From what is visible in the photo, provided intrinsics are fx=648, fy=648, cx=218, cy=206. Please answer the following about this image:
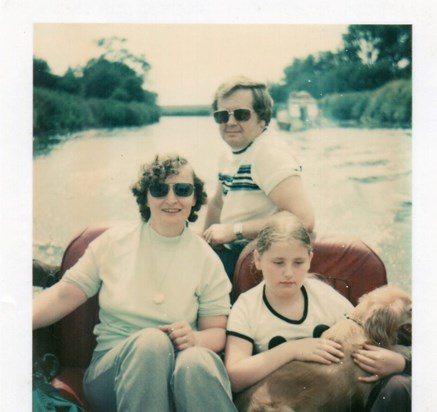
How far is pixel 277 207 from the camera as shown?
7.98 ft

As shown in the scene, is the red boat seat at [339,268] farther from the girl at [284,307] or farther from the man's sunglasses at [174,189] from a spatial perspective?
the man's sunglasses at [174,189]

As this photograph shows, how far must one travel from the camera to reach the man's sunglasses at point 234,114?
8.00 ft

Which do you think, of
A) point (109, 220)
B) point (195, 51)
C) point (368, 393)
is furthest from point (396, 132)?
point (109, 220)

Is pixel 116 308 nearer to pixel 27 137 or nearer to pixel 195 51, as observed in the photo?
pixel 27 137

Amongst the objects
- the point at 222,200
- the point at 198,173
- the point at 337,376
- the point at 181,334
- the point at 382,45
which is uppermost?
the point at 382,45

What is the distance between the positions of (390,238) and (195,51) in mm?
1042

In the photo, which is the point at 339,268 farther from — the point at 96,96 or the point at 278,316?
the point at 96,96

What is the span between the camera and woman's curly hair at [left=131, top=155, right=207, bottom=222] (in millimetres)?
2432

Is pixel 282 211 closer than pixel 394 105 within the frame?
Yes

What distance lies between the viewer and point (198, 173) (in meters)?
2.44

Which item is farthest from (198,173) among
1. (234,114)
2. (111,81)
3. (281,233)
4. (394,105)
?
(394,105)

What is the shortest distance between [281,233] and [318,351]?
45 centimetres

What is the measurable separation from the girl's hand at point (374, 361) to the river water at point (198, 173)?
284mm

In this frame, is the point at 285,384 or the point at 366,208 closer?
the point at 285,384
